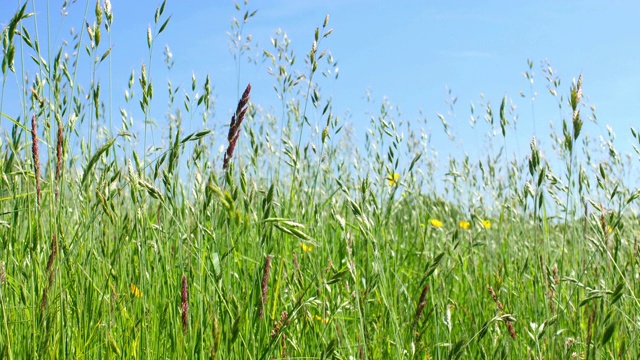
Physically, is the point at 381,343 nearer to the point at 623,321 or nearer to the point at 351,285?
the point at 351,285

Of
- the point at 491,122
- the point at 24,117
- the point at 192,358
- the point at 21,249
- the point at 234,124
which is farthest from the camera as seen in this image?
the point at 491,122

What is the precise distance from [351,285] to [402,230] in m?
1.75

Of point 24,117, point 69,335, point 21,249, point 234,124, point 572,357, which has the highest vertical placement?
point 24,117

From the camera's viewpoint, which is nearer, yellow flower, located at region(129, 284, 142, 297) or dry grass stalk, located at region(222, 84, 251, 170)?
dry grass stalk, located at region(222, 84, 251, 170)

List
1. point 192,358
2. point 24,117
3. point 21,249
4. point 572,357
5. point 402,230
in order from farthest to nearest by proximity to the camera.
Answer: point 402,230, point 21,249, point 24,117, point 572,357, point 192,358

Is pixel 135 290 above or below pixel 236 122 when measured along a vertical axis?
below

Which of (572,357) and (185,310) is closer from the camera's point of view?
(185,310)

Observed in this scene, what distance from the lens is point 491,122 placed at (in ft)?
9.25

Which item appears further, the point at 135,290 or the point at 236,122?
the point at 135,290

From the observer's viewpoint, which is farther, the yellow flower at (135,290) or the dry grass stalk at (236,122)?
the yellow flower at (135,290)

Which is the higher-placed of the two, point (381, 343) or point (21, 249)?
point (21, 249)

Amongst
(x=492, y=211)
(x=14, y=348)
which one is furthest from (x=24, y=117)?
(x=492, y=211)

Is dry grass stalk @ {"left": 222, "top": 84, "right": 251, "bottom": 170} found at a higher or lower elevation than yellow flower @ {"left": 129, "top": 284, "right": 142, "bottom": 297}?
higher

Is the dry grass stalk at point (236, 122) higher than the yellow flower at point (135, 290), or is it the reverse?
the dry grass stalk at point (236, 122)
